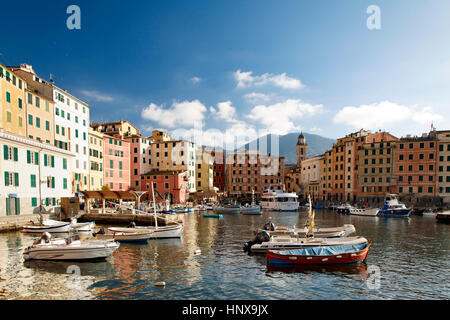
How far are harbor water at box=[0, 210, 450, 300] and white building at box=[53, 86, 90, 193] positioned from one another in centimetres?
3054

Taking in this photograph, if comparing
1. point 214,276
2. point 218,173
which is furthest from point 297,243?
point 218,173

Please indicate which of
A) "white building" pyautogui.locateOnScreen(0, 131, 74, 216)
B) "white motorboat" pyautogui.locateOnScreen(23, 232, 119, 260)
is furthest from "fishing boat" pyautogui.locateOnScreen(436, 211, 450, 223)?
"white building" pyautogui.locateOnScreen(0, 131, 74, 216)

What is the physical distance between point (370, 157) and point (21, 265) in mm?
84344

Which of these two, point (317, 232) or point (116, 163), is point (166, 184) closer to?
point (116, 163)

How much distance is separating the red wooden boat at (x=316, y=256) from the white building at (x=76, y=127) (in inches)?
1776

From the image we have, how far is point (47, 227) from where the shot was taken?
34.9 metres

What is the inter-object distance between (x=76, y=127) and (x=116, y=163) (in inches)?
618

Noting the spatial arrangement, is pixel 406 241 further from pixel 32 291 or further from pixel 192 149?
pixel 192 149

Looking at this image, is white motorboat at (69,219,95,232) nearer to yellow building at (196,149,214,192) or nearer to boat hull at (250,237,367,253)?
boat hull at (250,237,367,253)

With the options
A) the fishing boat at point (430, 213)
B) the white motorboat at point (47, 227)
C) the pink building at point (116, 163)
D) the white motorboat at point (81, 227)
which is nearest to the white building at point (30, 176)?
the white motorboat at point (47, 227)

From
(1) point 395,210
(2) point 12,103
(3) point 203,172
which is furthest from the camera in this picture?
(3) point 203,172

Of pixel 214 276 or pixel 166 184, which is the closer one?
pixel 214 276
